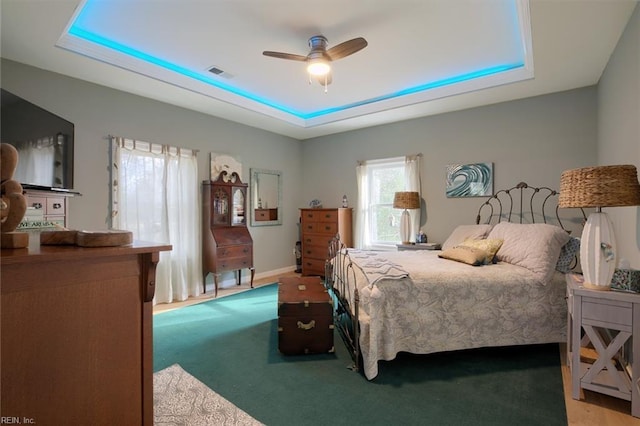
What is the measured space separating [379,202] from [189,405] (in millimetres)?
4171

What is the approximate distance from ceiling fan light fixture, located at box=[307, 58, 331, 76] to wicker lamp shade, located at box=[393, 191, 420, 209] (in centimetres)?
224

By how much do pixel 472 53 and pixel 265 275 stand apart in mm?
4470

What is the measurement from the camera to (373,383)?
2.13m

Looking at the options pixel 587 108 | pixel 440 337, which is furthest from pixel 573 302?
pixel 587 108

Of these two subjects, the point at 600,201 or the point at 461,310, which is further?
the point at 461,310

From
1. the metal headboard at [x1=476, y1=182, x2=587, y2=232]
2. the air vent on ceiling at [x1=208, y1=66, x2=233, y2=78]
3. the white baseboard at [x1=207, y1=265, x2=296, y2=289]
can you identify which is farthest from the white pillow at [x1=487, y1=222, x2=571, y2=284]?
the white baseboard at [x1=207, y1=265, x2=296, y2=289]

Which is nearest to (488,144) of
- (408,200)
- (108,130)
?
(408,200)

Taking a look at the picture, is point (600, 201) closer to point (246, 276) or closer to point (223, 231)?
point (223, 231)

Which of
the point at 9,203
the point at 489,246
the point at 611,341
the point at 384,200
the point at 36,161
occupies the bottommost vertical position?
the point at 611,341

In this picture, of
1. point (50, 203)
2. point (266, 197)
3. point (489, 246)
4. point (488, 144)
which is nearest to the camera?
point (50, 203)

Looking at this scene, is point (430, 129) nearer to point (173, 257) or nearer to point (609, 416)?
point (609, 416)

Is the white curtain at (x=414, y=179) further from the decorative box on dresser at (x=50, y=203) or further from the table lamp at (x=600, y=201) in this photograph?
the decorative box on dresser at (x=50, y=203)

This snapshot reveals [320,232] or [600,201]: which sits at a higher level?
[600,201]

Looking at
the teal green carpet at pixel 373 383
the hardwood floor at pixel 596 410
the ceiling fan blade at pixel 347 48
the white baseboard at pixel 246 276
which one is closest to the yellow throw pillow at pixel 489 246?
the teal green carpet at pixel 373 383
